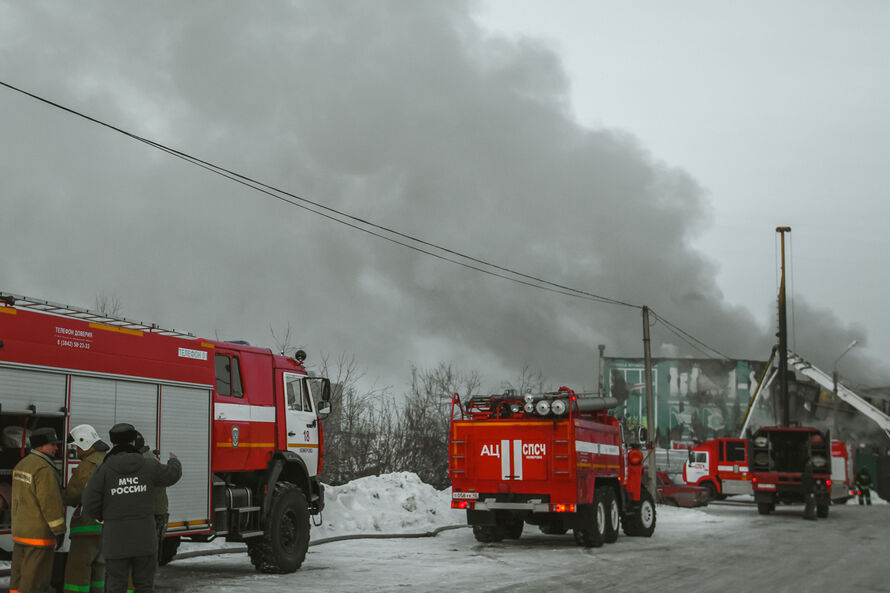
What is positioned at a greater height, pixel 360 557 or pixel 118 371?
pixel 118 371

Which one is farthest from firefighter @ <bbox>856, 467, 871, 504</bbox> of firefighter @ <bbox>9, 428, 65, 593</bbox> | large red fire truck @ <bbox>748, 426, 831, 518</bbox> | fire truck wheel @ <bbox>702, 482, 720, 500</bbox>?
firefighter @ <bbox>9, 428, 65, 593</bbox>

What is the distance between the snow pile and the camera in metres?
18.9

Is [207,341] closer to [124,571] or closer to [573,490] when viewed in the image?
[124,571]

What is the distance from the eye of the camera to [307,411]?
47.3ft

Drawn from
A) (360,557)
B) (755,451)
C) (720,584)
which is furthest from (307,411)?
(755,451)

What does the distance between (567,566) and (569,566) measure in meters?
0.03

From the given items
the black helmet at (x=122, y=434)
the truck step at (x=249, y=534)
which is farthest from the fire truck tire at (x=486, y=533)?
the black helmet at (x=122, y=434)

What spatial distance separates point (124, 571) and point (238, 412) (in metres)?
5.00

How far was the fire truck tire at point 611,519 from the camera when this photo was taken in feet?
60.4

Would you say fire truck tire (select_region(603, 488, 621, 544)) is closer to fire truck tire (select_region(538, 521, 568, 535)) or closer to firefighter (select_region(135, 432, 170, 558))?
fire truck tire (select_region(538, 521, 568, 535))

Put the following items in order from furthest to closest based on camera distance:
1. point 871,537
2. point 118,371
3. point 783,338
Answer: point 783,338, point 871,537, point 118,371

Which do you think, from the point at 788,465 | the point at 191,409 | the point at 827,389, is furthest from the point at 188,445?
the point at 827,389

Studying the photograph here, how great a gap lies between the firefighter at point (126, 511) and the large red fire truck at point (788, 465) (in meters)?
23.9

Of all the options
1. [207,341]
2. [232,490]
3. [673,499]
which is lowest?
[673,499]
